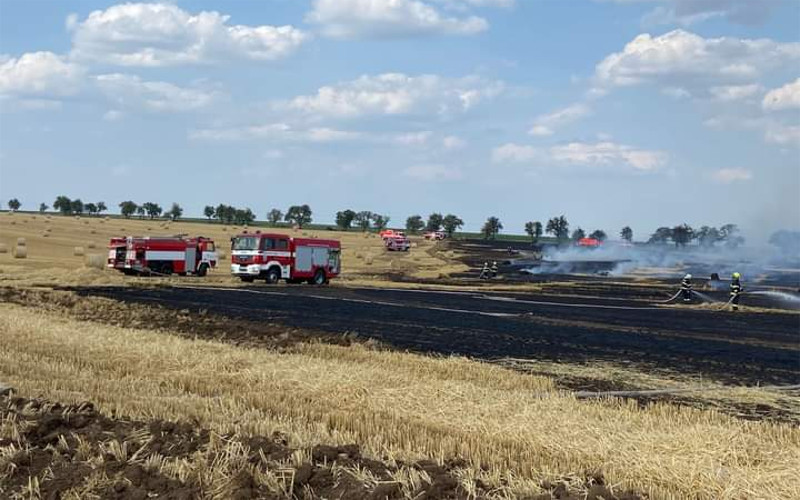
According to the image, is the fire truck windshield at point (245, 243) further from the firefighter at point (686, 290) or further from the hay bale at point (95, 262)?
the firefighter at point (686, 290)

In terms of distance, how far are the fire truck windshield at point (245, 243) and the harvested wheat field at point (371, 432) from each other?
99.9 feet

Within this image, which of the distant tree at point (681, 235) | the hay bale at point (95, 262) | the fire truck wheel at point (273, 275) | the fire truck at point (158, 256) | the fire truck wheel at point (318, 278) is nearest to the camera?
the fire truck wheel at point (273, 275)

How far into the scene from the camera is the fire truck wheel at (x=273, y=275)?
152ft

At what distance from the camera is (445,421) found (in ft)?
34.5

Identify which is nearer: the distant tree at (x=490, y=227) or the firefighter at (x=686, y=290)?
the firefighter at (x=686, y=290)

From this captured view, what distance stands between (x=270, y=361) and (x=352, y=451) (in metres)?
7.18

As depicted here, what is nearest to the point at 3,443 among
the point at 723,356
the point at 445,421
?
the point at 445,421

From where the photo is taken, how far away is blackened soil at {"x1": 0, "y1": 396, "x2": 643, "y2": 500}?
7160mm

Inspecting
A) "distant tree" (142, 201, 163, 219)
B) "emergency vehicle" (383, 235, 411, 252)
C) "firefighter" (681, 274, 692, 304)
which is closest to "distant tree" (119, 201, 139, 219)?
"distant tree" (142, 201, 163, 219)

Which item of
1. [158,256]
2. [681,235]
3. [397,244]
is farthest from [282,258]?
[681,235]

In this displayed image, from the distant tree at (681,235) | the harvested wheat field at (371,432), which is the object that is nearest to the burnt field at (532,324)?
the harvested wheat field at (371,432)

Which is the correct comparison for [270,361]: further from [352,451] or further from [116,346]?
[352,451]

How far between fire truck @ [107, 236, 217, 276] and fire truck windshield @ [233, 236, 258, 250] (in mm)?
4959

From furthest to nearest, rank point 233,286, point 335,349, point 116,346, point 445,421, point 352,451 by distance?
point 233,286 < point 335,349 < point 116,346 < point 445,421 < point 352,451
